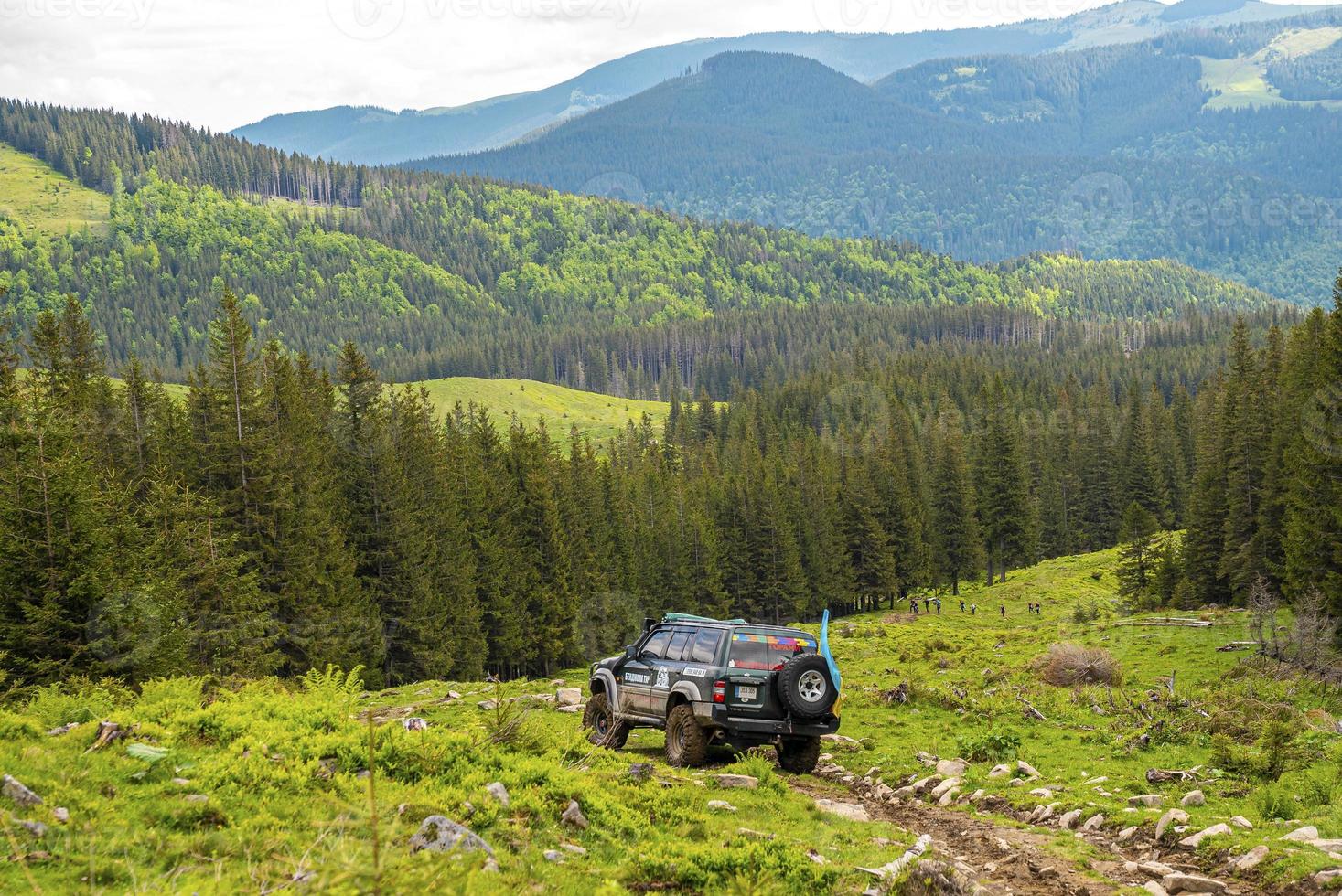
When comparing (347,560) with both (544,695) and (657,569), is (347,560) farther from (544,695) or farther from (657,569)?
(657,569)

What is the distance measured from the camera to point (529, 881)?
379 inches

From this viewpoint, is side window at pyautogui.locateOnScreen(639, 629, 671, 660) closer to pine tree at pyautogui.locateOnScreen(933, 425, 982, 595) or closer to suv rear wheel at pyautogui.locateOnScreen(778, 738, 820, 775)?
suv rear wheel at pyautogui.locateOnScreen(778, 738, 820, 775)

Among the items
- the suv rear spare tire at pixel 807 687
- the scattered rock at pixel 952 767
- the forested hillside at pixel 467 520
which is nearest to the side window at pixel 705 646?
the suv rear spare tire at pixel 807 687

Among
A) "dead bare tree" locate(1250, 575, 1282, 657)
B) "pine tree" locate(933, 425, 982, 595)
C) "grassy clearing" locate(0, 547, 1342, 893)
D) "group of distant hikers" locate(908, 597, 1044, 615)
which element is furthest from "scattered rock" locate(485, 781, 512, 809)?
"pine tree" locate(933, 425, 982, 595)

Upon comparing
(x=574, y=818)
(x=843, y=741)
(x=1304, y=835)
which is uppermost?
(x=574, y=818)

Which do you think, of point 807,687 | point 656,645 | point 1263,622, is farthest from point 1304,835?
point 1263,622

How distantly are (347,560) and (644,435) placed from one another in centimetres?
12731

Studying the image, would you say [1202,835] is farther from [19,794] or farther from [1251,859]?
[19,794]

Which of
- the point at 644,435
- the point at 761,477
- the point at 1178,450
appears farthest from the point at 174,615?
the point at 644,435

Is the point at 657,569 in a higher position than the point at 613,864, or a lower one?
lower

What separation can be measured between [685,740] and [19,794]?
11.6 meters

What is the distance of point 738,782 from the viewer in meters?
16.8

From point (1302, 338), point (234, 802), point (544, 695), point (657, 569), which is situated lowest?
point (657, 569)

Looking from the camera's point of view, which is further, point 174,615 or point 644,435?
point 644,435
